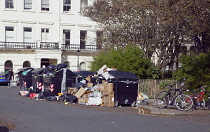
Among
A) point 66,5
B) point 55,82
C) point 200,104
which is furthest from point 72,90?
point 66,5

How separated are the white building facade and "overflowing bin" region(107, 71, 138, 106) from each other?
22.5 metres

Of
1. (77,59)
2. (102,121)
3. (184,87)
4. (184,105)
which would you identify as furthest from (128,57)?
(77,59)

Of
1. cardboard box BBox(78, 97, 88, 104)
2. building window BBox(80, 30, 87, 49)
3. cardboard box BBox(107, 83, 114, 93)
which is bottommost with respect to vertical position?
cardboard box BBox(78, 97, 88, 104)

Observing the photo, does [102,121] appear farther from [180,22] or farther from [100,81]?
[180,22]

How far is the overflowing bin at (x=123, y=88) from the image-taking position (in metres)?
18.4

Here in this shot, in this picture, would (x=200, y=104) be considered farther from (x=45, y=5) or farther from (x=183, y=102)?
(x=45, y=5)

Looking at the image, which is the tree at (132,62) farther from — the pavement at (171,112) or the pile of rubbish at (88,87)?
the pavement at (171,112)

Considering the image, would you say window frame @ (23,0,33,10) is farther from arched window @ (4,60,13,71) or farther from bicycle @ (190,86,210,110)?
bicycle @ (190,86,210,110)

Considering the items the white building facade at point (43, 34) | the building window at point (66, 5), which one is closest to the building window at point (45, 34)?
the white building facade at point (43, 34)

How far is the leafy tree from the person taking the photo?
18.4 m

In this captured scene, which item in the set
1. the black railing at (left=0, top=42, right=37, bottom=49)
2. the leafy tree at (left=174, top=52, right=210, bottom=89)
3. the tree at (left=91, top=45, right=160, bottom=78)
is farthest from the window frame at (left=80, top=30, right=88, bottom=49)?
the leafy tree at (left=174, top=52, right=210, bottom=89)

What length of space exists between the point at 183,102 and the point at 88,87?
5464mm

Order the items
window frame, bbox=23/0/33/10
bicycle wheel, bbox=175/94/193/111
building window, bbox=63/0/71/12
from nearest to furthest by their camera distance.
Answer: bicycle wheel, bbox=175/94/193/111, window frame, bbox=23/0/33/10, building window, bbox=63/0/71/12

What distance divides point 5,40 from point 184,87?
2691cm
